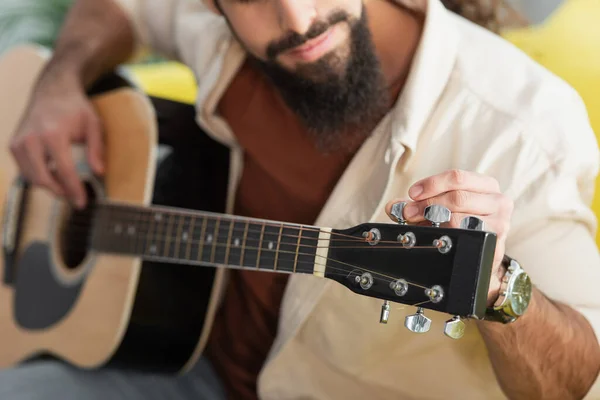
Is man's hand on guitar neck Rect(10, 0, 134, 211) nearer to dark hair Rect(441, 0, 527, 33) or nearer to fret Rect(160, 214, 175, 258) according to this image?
fret Rect(160, 214, 175, 258)

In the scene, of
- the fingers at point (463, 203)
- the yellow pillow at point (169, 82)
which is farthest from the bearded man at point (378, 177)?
the yellow pillow at point (169, 82)

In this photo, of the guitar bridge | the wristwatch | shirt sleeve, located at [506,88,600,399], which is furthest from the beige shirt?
the guitar bridge

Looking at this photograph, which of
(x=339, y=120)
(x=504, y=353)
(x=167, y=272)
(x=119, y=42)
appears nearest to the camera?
(x=504, y=353)

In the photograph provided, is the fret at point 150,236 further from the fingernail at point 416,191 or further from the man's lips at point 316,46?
the fingernail at point 416,191

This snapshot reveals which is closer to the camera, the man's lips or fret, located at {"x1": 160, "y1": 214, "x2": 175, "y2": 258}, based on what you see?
the man's lips

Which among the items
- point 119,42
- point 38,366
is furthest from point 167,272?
point 119,42

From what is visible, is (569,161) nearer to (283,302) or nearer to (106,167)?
(283,302)

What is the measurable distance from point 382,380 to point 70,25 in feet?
2.42

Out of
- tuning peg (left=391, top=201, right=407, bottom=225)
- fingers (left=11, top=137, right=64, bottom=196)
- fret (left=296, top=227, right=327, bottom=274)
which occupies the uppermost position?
tuning peg (left=391, top=201, right=407, bottom=225)

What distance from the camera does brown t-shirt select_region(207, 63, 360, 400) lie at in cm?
75

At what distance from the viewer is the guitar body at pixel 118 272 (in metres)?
0.85

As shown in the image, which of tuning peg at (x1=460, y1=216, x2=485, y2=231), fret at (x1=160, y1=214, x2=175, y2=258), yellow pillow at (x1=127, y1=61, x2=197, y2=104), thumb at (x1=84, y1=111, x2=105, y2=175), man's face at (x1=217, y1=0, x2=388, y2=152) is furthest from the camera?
yellow pillow at (x1=127, y1=61, x2=197, y2=104)

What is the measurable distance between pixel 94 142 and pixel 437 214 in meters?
0.57

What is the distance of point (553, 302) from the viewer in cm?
59
